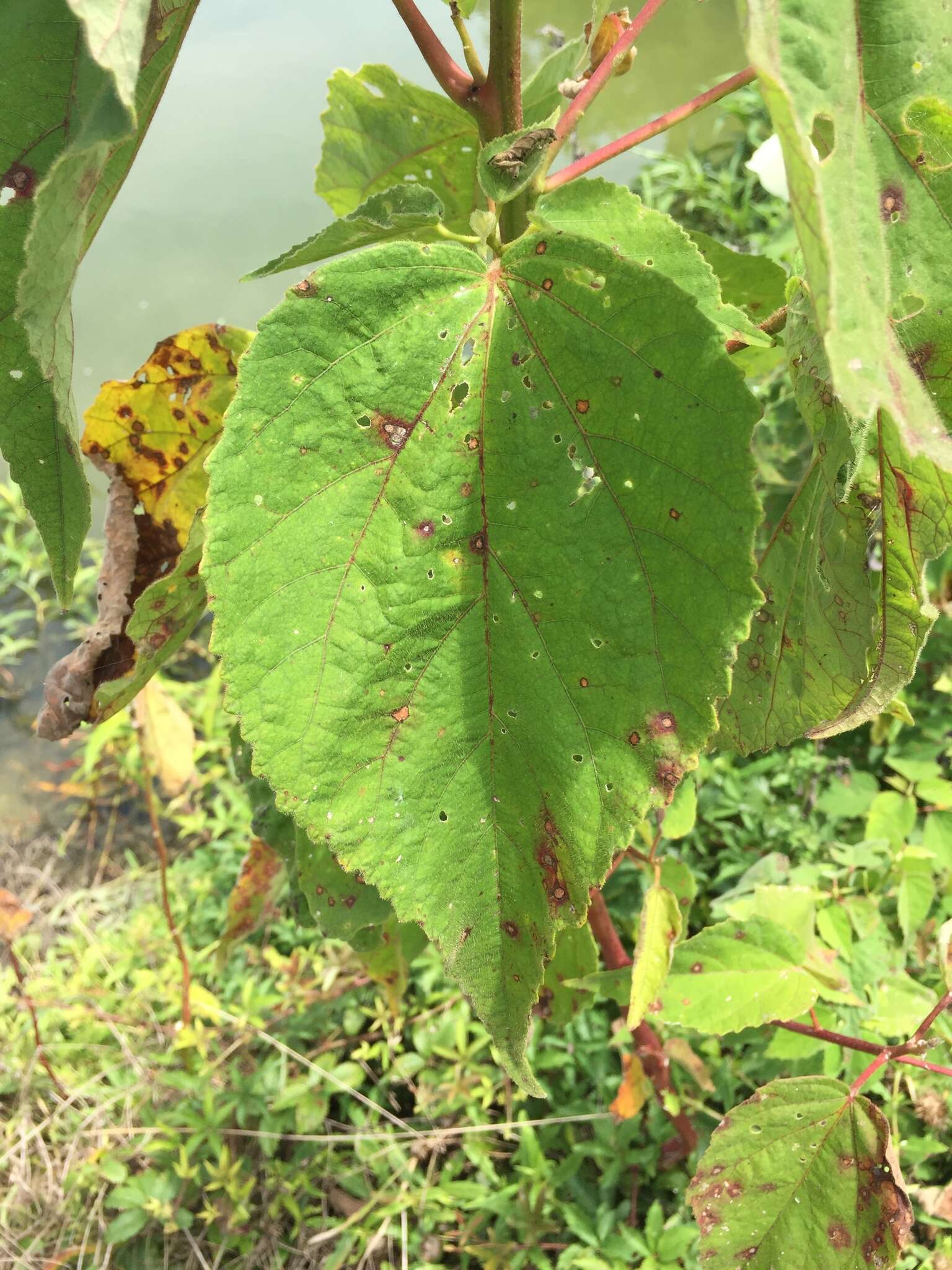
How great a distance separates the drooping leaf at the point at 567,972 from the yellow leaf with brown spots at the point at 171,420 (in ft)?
1.98

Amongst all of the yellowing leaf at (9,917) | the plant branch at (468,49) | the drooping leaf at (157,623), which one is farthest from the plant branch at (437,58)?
the yellowing leaf at (9,917)

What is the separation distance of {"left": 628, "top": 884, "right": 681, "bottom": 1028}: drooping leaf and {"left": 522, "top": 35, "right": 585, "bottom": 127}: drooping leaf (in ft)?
2.38

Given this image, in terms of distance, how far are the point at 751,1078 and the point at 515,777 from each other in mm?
1123

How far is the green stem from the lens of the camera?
0.62 m

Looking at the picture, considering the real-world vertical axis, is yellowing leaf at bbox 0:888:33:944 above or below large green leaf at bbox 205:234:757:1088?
below

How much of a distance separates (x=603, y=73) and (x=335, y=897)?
796 mm

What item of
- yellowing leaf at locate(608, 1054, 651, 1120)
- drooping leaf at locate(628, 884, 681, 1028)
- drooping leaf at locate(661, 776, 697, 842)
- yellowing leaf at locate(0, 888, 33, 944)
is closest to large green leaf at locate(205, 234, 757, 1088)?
drooping leaf at locate(628, 884, 681, 1028)

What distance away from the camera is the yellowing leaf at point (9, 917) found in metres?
1.80

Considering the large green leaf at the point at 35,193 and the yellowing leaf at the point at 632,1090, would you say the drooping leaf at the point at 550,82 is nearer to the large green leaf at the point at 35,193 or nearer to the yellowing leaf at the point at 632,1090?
the large green leaf at the point at 35,193

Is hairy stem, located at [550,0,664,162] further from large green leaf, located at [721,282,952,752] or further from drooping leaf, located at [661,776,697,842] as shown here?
drooping leaf, located at [661,776,697,842]

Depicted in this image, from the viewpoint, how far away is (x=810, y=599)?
0.68 metres

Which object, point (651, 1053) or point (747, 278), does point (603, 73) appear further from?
point (651, 1053)

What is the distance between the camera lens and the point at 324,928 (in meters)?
1.02

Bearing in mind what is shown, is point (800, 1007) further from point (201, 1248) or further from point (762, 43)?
point (201, 1248)
